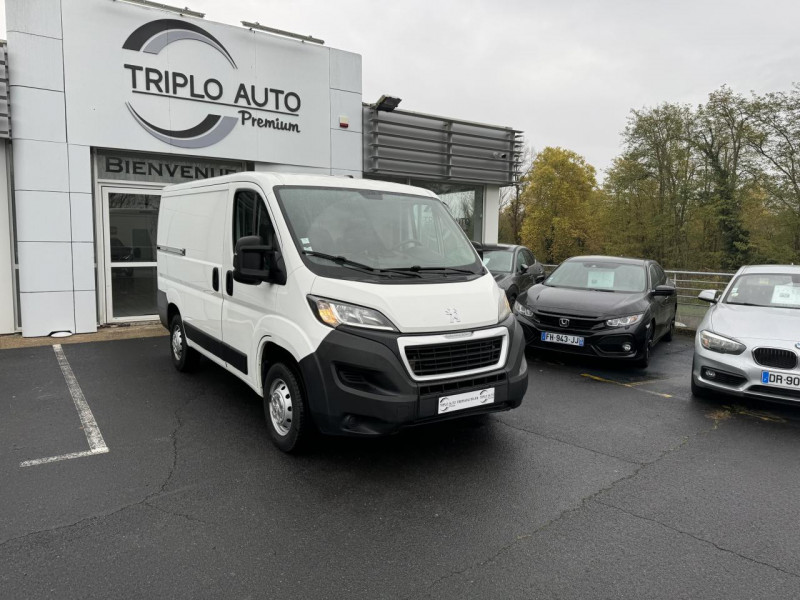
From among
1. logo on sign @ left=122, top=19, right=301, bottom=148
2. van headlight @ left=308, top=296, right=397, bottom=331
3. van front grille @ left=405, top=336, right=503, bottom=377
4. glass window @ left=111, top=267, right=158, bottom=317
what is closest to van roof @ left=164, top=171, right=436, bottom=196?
van headlight @ left=308, top=296, right=397, bottom=331

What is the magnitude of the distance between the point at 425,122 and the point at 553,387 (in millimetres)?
8133

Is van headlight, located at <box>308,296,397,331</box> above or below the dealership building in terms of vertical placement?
below

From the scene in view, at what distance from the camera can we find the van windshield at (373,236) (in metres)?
4.00

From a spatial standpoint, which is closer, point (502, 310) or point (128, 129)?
point (502, 310)

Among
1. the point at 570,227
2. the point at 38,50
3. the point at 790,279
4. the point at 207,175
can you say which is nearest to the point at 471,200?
the point at 207,175

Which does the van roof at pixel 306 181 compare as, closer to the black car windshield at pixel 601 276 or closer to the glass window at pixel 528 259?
the black car windshield at pixel 601 276

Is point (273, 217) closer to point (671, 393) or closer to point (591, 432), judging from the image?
point (591, 432)

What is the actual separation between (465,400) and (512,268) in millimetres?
7778

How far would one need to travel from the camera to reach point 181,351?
649 cm

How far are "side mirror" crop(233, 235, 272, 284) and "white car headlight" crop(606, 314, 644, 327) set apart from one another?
15.4ft

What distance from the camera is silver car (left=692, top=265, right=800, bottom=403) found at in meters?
4.97

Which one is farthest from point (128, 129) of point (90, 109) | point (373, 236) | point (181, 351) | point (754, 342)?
point (754, 342)

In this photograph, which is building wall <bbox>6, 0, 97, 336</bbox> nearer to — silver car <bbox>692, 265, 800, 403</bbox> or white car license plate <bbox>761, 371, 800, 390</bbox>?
silver car <bbox>692, 265, 800, 403</bbox>

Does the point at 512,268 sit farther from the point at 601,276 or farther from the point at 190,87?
the point at 190,87
